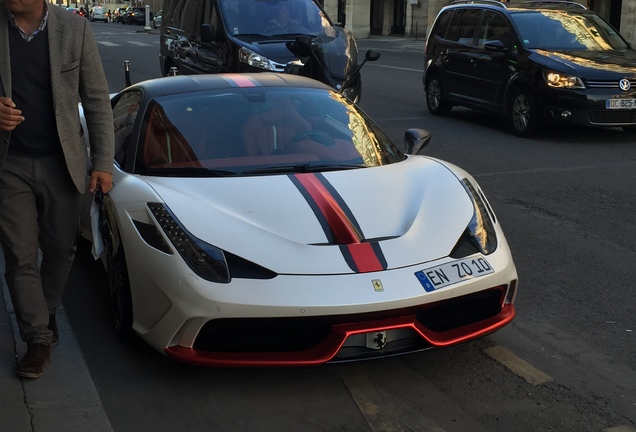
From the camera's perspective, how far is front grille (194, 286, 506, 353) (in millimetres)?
4254

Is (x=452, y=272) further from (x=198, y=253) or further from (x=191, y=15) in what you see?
(x=191, y=15)

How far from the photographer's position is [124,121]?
610 cm

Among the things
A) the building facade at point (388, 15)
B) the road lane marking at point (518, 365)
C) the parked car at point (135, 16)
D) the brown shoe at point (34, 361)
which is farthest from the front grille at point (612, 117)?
the parked car at point (135, 16)

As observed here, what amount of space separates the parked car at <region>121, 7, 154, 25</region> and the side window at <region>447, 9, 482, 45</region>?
211 feet

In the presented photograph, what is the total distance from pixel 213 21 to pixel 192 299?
983 centimetres

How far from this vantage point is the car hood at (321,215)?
4.40m

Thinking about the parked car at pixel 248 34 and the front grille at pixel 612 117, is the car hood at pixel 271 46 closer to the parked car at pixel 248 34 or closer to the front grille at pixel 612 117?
the parked car at pixel 248 34

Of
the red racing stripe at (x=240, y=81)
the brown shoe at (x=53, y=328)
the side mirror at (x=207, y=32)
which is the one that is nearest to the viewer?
the brown shoe at (x=53, y=328)

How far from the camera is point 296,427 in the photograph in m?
4.10

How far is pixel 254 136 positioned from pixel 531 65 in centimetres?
765

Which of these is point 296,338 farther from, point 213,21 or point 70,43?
point 213,21

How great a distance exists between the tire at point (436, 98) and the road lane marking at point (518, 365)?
9.98 m

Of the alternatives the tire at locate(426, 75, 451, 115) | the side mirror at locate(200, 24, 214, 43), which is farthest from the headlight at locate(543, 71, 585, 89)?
the side mirror at locate(200, 24, 214, 43)

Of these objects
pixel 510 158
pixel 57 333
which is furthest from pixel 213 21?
pixel 57 333
